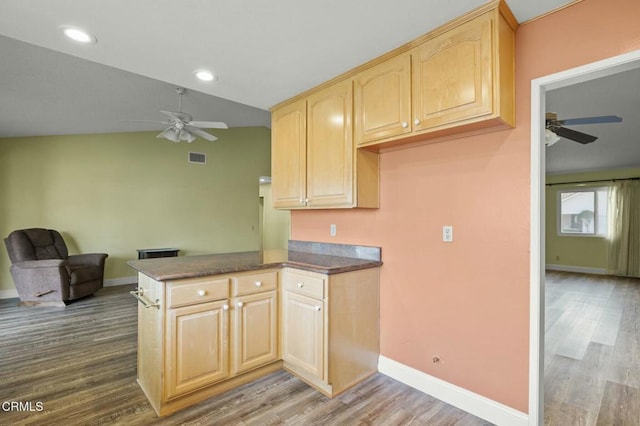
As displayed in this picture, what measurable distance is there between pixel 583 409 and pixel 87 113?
6.43 m

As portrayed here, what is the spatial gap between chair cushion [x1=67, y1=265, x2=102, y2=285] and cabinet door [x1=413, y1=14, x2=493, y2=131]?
5.15 meters

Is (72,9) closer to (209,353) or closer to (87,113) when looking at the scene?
(209,353)

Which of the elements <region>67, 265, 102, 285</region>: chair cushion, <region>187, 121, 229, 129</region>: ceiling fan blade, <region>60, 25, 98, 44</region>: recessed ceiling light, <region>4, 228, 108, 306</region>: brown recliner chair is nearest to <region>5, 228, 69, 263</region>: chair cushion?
<region>4, 228, 108, 306</region>: brown recliner chair

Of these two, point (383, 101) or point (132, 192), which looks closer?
point (383, 101)

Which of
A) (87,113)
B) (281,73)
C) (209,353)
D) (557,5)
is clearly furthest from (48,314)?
(557,5)

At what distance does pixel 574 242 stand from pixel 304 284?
8.14 m

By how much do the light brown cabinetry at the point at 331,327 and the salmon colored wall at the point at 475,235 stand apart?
162 mm

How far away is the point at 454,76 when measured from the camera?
184cm

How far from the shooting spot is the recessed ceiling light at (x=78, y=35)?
1.86m

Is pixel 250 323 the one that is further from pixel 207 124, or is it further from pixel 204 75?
pixel 207 124

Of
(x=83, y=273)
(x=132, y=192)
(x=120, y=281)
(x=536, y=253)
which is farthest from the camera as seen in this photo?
(x=132, y=192)

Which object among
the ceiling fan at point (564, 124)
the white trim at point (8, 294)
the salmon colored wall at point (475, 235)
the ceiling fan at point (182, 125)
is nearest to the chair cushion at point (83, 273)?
the white trim at point (8, 294)

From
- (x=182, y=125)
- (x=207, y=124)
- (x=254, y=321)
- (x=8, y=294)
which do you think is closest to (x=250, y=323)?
(x=254, y=321)

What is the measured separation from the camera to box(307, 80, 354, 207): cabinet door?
8.17 feet
